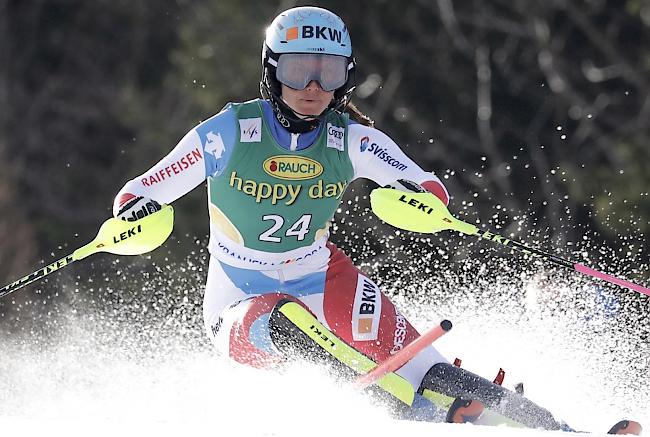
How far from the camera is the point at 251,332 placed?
5.11m

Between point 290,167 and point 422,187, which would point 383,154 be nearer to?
point 422,187

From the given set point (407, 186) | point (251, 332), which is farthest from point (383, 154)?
point (251, 332)

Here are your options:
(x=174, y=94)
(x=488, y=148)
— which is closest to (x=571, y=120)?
(x=488, y=148)

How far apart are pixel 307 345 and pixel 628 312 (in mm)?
3000

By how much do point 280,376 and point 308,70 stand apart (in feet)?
3.81

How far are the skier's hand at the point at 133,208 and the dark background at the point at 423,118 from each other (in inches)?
365

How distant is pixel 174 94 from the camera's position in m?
18.7

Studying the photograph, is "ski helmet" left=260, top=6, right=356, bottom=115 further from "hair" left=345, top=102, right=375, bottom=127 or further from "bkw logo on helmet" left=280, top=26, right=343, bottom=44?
"hair" left=345, top=102, right=375, bottom=127

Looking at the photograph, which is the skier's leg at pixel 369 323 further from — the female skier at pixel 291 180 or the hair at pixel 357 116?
the hair at pixel 357 116

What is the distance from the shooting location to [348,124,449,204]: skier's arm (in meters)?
5.48

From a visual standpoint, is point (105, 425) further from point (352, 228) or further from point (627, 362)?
point (352, 228)

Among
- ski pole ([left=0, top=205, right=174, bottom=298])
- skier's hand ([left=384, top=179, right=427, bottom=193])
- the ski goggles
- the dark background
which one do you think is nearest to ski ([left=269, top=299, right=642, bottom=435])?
ski pole ([left=0, top=205, right=174, bottom=298])

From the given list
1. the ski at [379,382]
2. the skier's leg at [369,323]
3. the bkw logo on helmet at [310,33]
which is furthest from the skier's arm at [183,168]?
the skier's leg at [369,323]

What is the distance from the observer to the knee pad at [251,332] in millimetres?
5078
